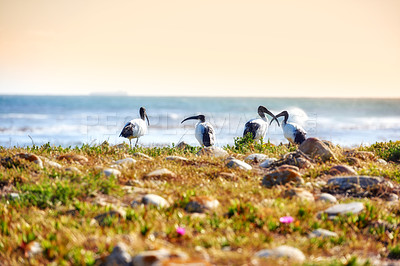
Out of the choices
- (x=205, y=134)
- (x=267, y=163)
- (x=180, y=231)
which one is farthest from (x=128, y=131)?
(x=180, y=231)

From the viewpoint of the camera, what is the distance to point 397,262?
12.0ft

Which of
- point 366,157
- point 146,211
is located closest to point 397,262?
point 146,211

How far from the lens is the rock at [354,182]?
560 cm

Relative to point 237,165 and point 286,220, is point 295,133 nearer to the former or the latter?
point 237,165

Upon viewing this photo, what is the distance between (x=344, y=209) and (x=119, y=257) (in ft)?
8.88

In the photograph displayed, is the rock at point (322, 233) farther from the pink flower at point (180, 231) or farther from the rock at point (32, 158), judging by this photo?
the rock at point (32, 158)

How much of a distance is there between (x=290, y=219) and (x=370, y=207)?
3.86 feet

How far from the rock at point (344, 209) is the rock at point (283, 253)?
1.35m

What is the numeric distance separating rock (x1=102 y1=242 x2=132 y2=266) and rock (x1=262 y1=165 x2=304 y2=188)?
2994 mm

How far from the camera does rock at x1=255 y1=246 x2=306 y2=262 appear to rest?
3228mm

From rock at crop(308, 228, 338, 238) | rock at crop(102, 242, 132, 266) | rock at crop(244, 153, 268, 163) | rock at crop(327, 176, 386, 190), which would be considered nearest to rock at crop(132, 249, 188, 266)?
rock at crop(102, 242, 132, 266)

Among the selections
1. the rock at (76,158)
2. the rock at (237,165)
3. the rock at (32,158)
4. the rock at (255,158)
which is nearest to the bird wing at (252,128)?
the rock at (255,158)

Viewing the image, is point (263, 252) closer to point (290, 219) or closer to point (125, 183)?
point (290, 219)

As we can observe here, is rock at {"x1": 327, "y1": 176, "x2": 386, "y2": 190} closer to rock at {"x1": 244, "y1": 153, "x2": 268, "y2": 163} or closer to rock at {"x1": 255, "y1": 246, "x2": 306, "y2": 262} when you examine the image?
rock at {"x1": 244, "y1": 153, "x2": 268, "y2": 163}
